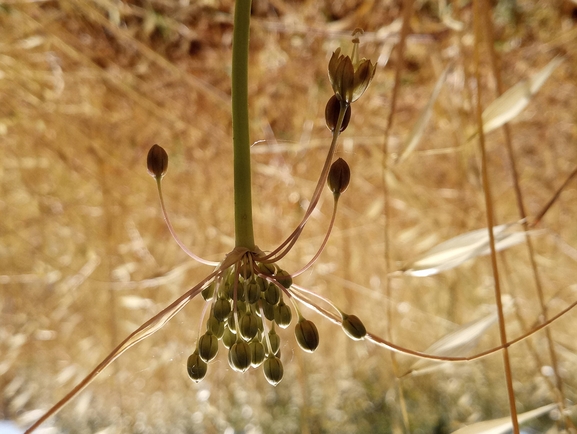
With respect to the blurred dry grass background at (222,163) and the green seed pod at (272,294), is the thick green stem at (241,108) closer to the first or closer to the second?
the green seed pod at (272,294)

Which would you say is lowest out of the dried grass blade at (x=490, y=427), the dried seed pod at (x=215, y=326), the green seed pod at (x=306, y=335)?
the dried grass blade at (x=490, y=427)

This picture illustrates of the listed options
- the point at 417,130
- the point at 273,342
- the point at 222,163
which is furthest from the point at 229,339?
the point at 222,163

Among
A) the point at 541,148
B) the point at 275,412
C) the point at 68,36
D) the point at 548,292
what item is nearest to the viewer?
the point at 68,36

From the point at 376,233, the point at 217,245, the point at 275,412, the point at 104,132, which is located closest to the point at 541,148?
the point at 376,233

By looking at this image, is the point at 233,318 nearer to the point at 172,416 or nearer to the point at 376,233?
the point at 376,233

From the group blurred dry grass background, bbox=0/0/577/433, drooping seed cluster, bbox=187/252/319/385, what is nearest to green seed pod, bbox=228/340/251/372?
drooping seed cluster, bbox=187/252/319/385

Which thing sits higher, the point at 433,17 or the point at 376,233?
the point at 433,17

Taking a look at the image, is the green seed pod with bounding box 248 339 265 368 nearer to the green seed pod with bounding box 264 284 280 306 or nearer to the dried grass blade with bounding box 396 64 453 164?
the green seed pod with bounding box 264 284 280 306

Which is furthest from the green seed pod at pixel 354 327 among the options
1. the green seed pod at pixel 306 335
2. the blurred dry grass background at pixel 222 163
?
the blurred dry grass background at pixel 222 163
